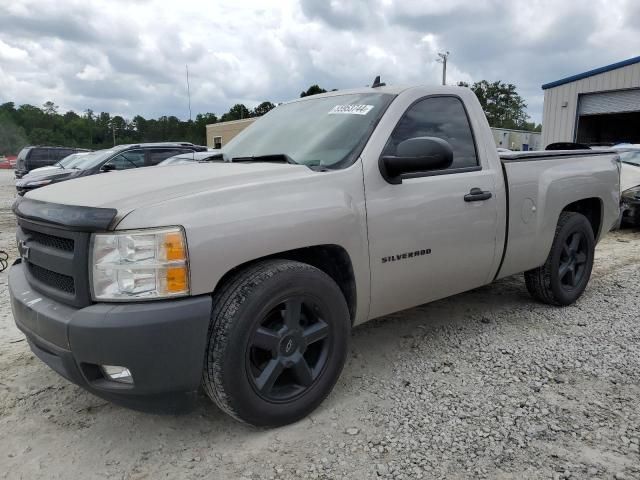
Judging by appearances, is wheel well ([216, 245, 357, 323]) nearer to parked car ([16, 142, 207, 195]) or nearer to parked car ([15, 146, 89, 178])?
parked car ([16, 142, 207, 195])

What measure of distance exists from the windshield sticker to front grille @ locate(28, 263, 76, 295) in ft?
6.25

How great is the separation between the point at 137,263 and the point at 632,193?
9298mm

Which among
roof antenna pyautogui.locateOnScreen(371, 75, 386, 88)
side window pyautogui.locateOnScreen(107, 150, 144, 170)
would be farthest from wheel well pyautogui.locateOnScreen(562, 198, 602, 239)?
side window pyautogui.locateOnScreen(107, 150, 144, 170)

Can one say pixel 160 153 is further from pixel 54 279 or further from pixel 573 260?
pixel 54 279

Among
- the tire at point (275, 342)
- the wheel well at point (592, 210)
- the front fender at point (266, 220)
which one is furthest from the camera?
the wheel well at point (592, 210)

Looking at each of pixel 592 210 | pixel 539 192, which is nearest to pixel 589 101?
pixel 592 210

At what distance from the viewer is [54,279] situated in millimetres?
2469

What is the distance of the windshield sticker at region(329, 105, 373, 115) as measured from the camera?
3.26 meters

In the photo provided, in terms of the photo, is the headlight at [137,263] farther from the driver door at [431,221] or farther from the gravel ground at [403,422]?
the driver door at [431,221]

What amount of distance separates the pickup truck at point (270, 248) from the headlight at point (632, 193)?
623 centimetres

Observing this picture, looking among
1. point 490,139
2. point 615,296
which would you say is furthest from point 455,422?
point 615,296

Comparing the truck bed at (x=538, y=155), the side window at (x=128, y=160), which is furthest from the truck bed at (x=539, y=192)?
the side window at (x=128, y=160)

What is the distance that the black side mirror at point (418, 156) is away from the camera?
2.89 metres

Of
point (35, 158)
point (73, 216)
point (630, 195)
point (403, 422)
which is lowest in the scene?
point (403, 422)
